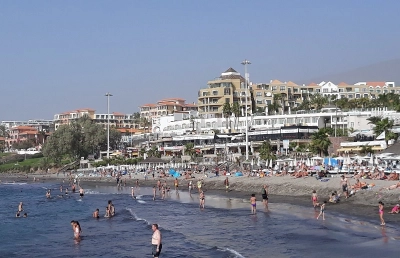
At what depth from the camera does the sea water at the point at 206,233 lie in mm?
20444

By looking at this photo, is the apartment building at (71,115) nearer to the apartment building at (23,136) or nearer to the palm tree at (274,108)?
the apartment building at (23,136)

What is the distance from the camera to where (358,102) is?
9519 cm

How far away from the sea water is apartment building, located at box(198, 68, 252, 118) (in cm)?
6885

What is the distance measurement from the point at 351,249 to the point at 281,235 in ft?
15.1

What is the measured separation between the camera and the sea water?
20.4 metres

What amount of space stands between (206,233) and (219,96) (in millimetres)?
82909

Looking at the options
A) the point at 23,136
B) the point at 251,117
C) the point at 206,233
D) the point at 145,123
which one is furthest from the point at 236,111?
the point at 23,136

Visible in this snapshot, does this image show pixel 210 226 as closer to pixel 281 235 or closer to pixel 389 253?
pixel 281 235

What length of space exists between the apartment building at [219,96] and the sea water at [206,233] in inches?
2711

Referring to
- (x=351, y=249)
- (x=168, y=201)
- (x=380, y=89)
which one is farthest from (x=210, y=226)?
(x=380, y=89)

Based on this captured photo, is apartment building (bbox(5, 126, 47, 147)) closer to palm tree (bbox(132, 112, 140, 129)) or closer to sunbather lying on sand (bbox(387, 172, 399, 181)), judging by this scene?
palm tree (bbox(132, 112, 140, 129))

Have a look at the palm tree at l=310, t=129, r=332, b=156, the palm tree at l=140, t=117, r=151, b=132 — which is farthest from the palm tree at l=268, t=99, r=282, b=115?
the palm tree at l=140, t=117, r=151, b=132

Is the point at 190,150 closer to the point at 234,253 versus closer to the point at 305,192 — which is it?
the point at 305,192

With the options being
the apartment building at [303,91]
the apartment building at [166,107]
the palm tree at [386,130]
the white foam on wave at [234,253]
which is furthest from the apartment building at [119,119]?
the white foam on wave at [234,253]
